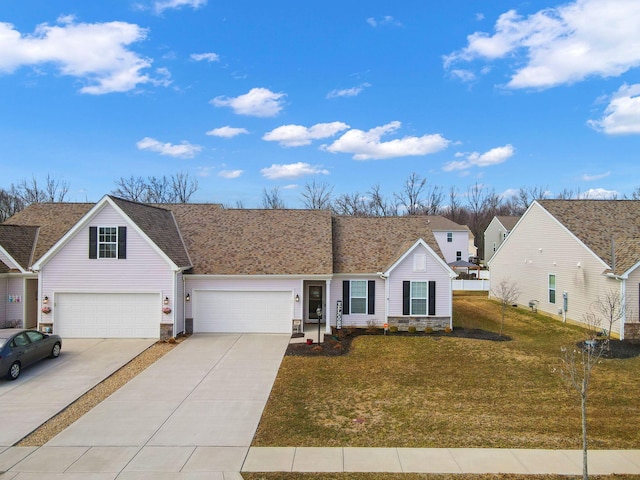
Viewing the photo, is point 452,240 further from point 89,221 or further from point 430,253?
point 89,221

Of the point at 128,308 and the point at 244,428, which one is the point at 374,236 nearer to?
the point at 128,308

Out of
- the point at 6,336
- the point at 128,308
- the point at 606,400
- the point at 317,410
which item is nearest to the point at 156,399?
the point at 317,410

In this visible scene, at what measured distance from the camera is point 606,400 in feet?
37.0

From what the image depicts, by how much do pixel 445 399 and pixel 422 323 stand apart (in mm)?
9032

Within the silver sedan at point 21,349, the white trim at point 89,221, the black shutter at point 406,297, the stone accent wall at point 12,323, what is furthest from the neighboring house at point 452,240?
the silver sedan at point 21,349

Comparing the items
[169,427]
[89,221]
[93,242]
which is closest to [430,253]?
[169,427]

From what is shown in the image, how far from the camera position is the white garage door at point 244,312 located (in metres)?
19.8

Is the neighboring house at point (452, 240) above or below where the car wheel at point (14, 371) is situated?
above

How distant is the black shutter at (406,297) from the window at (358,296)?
1756 millimetres

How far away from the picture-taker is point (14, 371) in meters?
13.1

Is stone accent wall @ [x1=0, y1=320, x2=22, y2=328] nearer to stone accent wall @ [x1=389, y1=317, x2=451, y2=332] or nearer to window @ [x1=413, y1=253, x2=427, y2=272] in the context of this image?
stone accent wall @ [x1=389, y1=317, x2=451, y2=332]

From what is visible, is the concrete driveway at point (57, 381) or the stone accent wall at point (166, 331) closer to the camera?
the concrete driveway at point (57, 381)

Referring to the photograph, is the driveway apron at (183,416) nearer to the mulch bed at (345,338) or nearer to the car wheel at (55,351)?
the mulch bed at (345,338)

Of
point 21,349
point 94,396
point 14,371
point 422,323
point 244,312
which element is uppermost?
point 244,312
